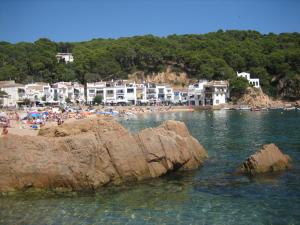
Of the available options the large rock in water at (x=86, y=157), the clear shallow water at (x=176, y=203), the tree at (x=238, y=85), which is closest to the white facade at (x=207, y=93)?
the tree at (x=238, y=85)

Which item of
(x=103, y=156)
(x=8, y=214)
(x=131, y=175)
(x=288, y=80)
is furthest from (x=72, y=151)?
(x=288, y=80)

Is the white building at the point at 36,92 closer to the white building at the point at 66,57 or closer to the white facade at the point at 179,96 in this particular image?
the white building at the point at 66,57

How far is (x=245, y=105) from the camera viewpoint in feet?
356

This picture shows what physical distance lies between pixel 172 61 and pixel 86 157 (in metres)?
110

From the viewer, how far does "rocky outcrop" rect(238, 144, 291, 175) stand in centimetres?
2102

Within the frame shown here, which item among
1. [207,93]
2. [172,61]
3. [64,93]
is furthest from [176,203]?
[172,61]

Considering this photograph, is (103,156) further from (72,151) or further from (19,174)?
(19,174)

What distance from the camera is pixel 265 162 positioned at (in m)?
21.2

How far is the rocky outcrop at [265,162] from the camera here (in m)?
21.0

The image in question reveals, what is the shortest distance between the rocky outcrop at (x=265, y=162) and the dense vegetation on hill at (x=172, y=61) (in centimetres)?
9456

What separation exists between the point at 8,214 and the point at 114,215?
3.81m

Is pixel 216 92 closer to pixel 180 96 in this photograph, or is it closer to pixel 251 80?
pixel 180 96

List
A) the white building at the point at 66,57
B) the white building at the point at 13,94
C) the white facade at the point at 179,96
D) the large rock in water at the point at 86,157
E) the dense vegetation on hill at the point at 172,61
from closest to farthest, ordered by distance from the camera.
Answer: the large rock in water at the point at 86,157 → the white building at the point at 13,94 → the white facade at the point at 179,96 → the dense vegetation on hill at the point at 172,61 → the white building at the point at 66,57

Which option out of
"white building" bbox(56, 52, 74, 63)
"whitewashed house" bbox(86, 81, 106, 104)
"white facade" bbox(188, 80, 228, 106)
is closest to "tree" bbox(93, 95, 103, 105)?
"whitewashed house" bbox(86, 81, 106, 104)
